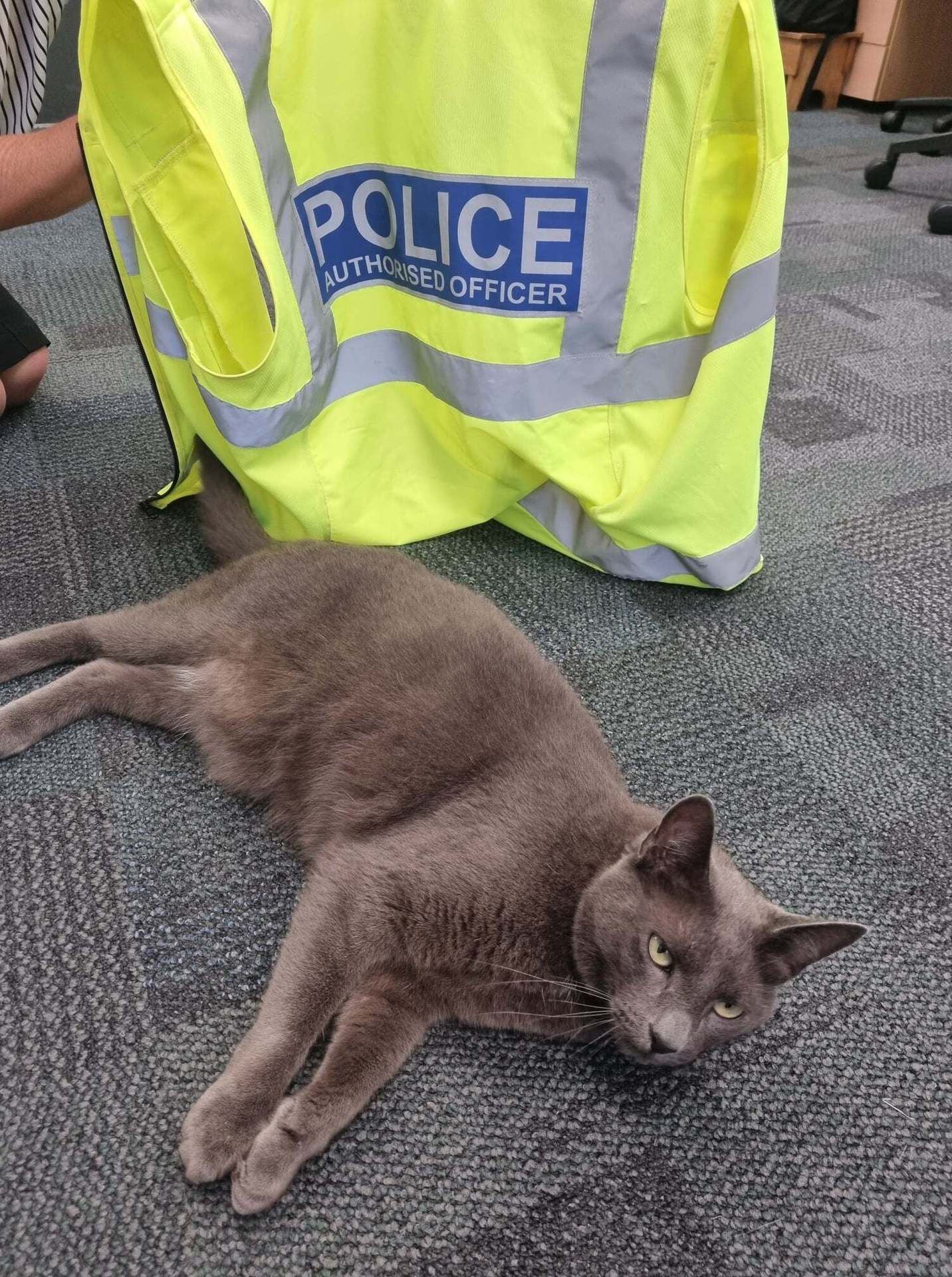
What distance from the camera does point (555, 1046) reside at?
823 mm

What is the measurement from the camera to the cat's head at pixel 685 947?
0.72 metres

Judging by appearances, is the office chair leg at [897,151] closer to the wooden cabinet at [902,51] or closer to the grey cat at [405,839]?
the wooden cabinet at [902,51]

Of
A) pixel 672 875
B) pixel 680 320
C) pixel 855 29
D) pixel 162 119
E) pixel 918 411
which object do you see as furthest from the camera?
pixel 855 29

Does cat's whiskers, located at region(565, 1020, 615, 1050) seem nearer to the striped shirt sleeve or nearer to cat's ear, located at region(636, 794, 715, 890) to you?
cat's ear, located at region(636, 794, 715, 890)

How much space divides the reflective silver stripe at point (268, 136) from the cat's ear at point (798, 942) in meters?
0.86

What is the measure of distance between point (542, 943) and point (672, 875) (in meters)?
0.14

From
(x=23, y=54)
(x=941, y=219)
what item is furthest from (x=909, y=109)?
(x=23, y=54)

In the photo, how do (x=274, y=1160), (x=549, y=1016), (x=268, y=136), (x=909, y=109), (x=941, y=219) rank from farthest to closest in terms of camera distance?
(x=909, y=109)
(x=941, y=219)
(x=268, y=136)
(x=549, y=1016)
(x=274, y=1160)

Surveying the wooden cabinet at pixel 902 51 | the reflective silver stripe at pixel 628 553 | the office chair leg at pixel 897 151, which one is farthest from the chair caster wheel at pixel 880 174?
the reflective silver stripe at pixel 628 553

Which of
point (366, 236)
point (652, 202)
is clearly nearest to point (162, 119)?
point (366, 236)

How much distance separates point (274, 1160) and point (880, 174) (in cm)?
346

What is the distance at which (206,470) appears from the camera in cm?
127

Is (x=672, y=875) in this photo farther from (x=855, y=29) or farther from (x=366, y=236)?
(x=855, y=29)

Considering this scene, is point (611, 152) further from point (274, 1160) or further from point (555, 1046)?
point (274, 1160)
